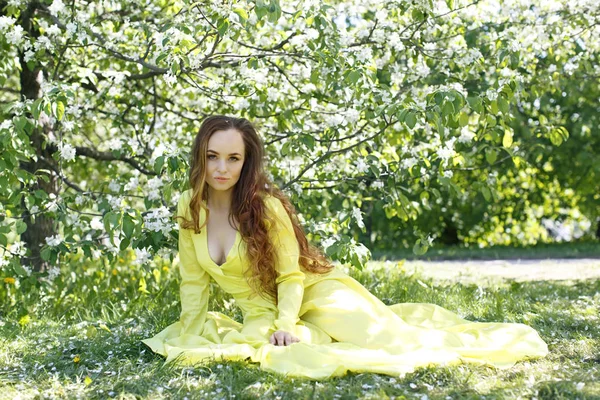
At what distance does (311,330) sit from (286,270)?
276mm

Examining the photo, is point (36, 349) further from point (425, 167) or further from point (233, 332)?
point (425, 167)

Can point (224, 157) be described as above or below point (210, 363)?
above

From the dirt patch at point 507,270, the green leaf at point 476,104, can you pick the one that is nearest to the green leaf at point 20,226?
the green leaf at point 476,104

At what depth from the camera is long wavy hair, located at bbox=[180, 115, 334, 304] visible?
3191 millimetres

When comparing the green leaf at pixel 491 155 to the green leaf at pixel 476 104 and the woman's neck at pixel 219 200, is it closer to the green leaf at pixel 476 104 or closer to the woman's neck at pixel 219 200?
the green leaf at pixel 476 104

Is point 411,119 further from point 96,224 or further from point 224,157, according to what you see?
→ point 96,224

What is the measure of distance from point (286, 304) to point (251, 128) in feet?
2.58

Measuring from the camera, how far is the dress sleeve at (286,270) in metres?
3.09

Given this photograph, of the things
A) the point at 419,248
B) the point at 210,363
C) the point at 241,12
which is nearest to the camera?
the point at 210,363

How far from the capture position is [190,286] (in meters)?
3.29

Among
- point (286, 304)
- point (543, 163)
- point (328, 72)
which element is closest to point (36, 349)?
point (286, 304)

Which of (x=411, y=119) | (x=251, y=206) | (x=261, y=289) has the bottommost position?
(x=261, y=289)

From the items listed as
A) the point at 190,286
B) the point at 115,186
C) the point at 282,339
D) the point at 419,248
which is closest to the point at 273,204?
the point at 190,286

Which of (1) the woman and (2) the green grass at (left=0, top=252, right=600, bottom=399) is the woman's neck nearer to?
(1) the woman
